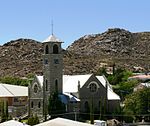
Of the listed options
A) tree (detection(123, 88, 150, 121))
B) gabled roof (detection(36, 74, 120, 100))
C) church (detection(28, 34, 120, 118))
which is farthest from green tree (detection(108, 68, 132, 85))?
tree (detection(123, 88, 150, 121))

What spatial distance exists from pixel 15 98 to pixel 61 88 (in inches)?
497

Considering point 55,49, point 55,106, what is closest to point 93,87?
point 55,106

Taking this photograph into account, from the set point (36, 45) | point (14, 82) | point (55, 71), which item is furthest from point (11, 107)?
point (36, 45)

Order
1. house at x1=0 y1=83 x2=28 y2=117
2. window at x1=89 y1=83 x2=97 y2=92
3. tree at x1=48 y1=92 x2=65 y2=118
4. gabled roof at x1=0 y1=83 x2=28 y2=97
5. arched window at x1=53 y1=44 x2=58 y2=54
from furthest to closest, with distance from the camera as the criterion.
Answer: gabled roof at x1=0 y1=83 x2=28 y2=97, house at x1=0 y1=83 x2=28 y2=117, window at x1=89 y1=83 x2=97 y2=92, arched window at x1=53 y1=44 x2=58 y2=54, tree at x1=48 y1=92 x2=65 y2=118

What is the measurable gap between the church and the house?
4.13 m

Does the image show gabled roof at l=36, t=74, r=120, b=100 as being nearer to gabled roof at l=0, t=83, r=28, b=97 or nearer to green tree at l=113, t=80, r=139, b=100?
gabled roof at l=0, t=83, r=28, b=97

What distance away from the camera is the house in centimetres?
6593

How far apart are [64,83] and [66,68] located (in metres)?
82.7

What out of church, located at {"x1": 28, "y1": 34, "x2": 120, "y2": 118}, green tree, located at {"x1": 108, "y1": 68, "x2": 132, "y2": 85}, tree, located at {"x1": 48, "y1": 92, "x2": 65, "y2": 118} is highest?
green tree, located at {"x1": 108, "y1": 68, "x2": 132, "y2": 85}

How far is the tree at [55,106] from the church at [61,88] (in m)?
0.79

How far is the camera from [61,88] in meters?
59.3

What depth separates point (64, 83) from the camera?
2459 inches

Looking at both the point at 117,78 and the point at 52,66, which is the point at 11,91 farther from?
the point at 117,78

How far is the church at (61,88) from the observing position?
58.8 metres
